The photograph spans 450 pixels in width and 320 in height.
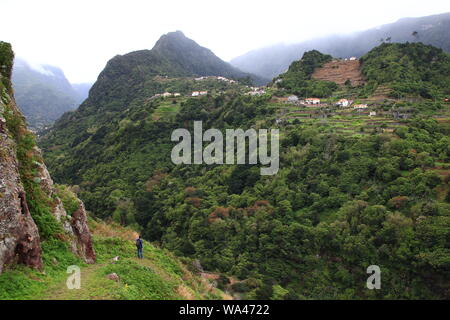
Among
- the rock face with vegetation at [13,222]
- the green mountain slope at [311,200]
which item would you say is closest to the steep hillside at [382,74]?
the green mountain slope at [311,200]

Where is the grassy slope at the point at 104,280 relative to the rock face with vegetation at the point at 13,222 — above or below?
below

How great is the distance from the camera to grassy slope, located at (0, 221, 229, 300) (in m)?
7.11

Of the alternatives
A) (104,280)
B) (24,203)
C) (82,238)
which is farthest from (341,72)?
(24,203)

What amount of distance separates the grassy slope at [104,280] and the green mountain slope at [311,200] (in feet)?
28.4

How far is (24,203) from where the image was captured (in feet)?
27.2

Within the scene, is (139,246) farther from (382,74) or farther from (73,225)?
(382,74)

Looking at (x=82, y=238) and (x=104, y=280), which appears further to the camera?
(x=82, y=238)

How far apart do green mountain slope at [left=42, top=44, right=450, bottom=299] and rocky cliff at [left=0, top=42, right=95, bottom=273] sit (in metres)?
11.7

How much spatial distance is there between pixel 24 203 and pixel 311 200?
26.9 m

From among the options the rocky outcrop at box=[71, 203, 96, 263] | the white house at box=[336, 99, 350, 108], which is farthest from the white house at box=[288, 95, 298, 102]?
the rocky outcrop at box=[71, 203, 96, 263]

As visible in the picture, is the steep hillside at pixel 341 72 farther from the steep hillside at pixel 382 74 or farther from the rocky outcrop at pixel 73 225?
the rocky outcrop at pixel 73 225

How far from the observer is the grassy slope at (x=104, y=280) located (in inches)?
280

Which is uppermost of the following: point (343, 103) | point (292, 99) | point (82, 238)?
point (292, 99)

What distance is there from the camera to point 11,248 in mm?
7387
